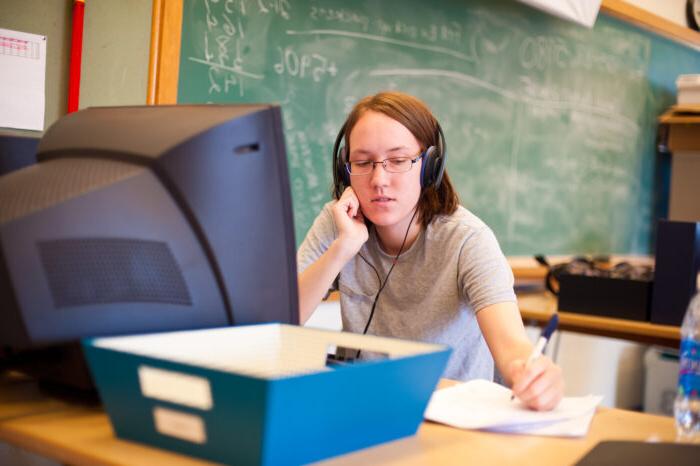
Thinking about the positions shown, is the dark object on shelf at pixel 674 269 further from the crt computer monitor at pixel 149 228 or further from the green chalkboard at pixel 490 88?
the crt computer monitor at pixel 149 228

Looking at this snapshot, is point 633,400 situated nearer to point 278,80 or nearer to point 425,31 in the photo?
point 425,31

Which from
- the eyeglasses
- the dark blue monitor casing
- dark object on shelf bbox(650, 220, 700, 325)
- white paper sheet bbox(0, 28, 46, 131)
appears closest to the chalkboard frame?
white paper sheet bbox(0, 28, 46, 131)

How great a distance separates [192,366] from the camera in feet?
2.59

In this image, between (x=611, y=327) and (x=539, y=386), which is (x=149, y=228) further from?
(x=611, y=327)

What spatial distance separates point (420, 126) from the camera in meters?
1.73

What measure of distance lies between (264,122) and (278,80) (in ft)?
4.80

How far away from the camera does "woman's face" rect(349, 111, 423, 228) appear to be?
168 centimetres

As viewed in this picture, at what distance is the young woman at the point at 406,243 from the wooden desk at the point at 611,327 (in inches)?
39.6

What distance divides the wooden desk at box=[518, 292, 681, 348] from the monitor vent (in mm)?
1954

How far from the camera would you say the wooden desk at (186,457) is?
85 cm

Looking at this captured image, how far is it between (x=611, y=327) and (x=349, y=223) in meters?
1.30

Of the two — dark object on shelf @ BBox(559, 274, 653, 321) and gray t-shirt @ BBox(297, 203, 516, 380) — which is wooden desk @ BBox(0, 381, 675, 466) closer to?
gray t-shirt @ BBox(297, 203, 516, 380)

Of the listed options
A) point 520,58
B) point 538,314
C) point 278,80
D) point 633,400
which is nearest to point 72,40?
point 278,80

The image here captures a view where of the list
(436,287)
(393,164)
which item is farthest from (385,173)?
(436,287)
